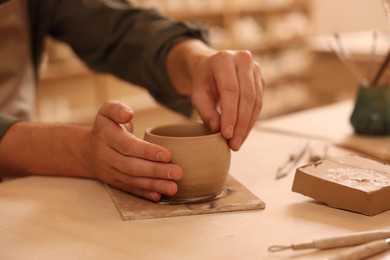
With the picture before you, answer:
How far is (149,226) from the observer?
0.68 meters

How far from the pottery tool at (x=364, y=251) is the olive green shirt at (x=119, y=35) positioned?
2.52 ft

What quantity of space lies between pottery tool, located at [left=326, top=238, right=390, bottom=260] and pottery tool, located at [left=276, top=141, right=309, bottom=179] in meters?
0.28

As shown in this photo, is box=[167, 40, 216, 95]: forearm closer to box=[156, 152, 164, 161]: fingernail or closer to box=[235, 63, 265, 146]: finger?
box=[235, 63, 265, 146]: finger

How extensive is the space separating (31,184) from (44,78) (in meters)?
2.19

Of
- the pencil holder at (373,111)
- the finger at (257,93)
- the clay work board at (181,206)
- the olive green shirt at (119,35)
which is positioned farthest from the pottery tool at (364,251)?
the olive green shirt at (119,35)

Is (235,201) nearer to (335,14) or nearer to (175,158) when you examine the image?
(175,158)

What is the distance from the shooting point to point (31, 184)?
86cm

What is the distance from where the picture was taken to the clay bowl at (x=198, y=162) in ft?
2.35

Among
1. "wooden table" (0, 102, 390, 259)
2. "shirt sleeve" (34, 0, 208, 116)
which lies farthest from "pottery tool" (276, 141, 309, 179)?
"shirt sleeve" (34, 0, 208, 116)

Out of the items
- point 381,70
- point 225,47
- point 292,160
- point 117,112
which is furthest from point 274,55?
point 117,112

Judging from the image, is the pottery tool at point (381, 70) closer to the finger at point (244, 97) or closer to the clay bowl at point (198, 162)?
the finger at point (244, 97)

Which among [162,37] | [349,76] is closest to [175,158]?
[162,37]

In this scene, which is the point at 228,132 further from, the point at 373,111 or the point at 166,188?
the point at 373,111

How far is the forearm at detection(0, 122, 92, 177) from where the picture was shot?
87 centimetres
